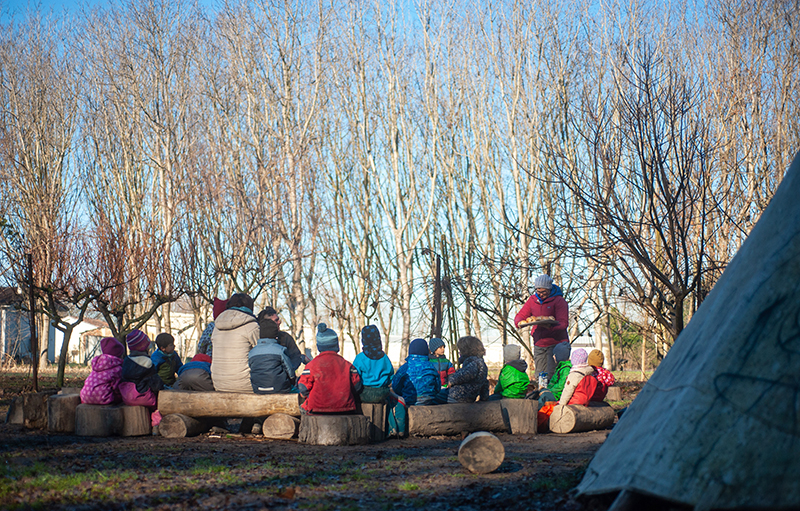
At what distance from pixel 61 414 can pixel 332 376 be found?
3.40m

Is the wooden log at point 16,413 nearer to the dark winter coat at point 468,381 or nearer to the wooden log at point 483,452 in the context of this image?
the dark winter coat at point 468,381

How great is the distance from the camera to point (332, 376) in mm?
7426

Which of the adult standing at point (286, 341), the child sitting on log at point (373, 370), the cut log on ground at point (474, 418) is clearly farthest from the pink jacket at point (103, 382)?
the cut log on ground at point (474, 418)

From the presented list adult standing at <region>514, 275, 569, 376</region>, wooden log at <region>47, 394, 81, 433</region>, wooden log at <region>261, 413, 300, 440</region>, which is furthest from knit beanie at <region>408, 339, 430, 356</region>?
wooden log at <region>47, 394, 81, 433</region>

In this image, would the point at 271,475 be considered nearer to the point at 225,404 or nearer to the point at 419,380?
the point at 225,404

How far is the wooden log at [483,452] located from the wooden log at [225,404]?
2913 mm

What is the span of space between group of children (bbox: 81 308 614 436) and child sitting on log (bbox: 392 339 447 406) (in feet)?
0.04

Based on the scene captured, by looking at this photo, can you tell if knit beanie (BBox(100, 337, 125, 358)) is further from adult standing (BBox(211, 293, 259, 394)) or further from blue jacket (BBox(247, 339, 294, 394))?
blue jacket (BBox(247, 339, 294, 394))

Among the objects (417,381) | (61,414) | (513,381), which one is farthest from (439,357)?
(61,414)

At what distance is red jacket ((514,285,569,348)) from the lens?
10203 mm

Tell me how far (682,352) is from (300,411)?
474cm

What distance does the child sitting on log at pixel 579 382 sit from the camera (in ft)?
28.5

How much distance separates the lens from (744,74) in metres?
19.4

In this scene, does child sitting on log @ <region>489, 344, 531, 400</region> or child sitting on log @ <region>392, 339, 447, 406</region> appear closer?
child sitting on log @ <region>392, 339, 447, 406</region>
